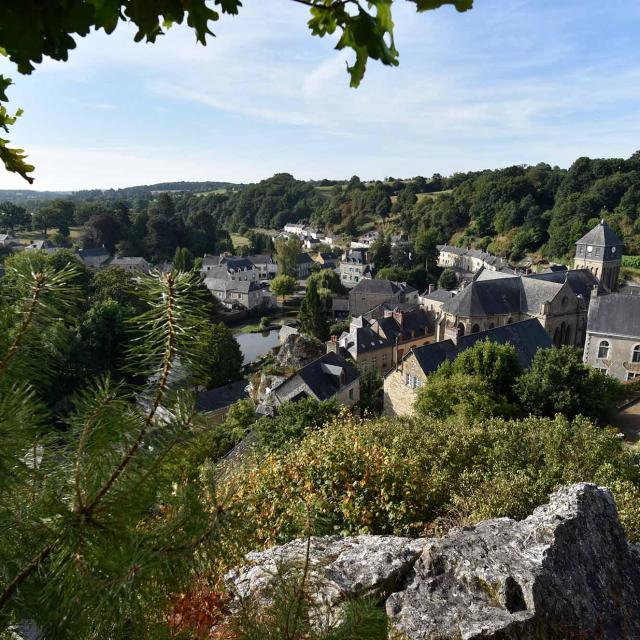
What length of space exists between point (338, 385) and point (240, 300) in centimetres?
3939

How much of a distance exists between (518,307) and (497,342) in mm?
14472

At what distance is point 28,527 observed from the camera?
2.18 metres

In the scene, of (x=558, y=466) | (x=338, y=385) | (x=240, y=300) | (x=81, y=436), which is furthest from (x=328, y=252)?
(x=81, y=436)

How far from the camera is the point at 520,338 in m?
28.9

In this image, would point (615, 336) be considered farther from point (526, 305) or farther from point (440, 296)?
point (440, 296)

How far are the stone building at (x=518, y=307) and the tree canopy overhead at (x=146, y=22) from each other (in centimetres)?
3634

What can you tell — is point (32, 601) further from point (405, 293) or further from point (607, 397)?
point (405, 293)

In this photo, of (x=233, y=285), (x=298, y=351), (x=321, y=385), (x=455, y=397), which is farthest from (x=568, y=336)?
(x=233, y=285)

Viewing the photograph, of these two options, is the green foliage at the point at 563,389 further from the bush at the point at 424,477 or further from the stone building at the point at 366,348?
the stone building at the point at 366,348

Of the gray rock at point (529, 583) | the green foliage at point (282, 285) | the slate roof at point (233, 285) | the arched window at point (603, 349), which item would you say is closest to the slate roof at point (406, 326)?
the arched window at point (603, 349)

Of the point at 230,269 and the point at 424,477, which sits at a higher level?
the point at 424,477

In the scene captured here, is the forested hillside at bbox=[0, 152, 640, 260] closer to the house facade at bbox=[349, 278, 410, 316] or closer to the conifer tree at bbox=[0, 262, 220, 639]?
the house facade at bbox=[349, 278, 410, 316]

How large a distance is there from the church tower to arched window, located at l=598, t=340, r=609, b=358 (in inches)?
672

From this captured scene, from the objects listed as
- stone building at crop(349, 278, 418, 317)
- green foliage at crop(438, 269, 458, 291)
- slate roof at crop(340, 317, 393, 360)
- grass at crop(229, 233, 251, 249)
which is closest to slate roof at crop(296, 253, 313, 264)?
green foliage at crop(438, 269, 458, 291)
